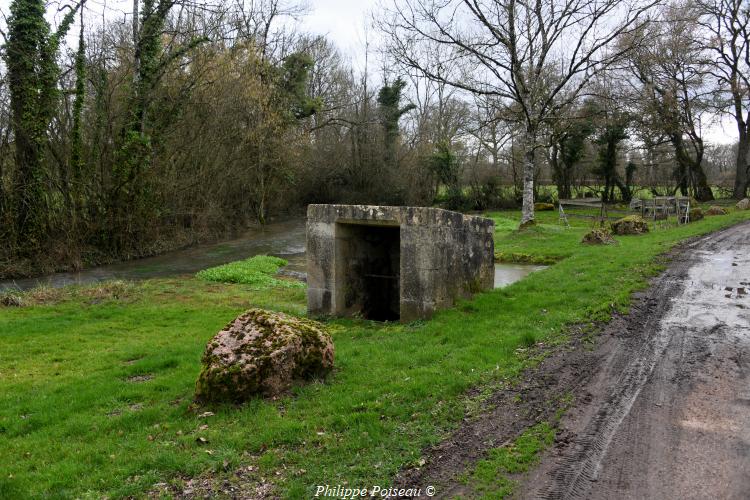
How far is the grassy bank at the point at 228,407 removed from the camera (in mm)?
4137

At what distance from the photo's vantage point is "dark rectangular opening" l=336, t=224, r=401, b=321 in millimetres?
9180

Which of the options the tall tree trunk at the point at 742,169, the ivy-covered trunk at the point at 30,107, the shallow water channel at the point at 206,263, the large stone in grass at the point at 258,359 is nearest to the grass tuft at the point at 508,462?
the large stone in grass at the point at 258,359

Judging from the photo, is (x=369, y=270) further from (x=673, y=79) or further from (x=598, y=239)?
(x=673, y=79)

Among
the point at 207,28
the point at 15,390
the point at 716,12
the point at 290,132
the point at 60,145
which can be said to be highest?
the point at 716,12

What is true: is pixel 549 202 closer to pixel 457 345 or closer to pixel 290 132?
pixel 290 132

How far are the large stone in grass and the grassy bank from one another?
191 millimetres

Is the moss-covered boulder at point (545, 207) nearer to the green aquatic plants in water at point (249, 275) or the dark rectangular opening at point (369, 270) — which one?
the green aquatic plants in water at point (249, 275)

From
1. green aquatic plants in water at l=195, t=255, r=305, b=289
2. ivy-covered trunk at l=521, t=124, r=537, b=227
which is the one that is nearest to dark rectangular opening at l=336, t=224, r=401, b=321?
green aquatic plants in water at l=195, t=255, r=305, b=289

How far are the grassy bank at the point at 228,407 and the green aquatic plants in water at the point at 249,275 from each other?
2.92 metres

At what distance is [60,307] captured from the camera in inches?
422

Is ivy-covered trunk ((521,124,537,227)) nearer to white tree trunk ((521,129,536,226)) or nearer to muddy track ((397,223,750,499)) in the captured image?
white tree trunk ((521,129,536,226))

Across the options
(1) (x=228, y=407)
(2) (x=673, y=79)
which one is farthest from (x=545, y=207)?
(1) (x=228, y=407)

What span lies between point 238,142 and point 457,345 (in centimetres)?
1987

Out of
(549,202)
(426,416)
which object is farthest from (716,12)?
(426,416)
